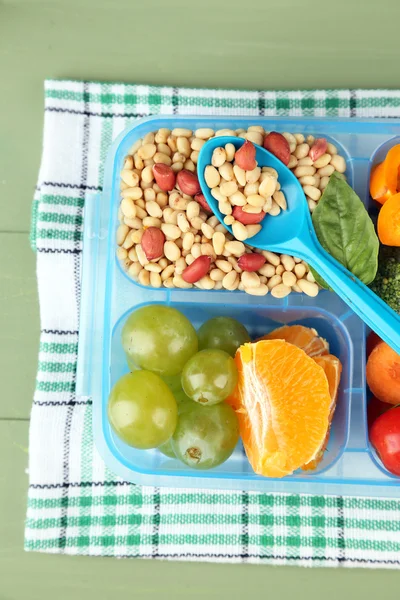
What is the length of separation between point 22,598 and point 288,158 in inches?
30.3

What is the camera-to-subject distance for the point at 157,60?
38.9 inches

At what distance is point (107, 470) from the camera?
3.04 ft

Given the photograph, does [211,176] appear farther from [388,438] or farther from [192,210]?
[388,438]

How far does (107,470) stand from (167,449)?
0.54ft

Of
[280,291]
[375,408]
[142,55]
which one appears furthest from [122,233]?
[375,408]

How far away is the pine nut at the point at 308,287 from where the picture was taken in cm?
83

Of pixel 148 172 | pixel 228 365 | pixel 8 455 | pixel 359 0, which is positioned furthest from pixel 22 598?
pixel 359 0

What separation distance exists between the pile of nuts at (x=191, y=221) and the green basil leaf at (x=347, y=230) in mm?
37

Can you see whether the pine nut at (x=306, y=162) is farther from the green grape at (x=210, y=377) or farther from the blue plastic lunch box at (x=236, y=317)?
the green grape at (x=210, y=377)

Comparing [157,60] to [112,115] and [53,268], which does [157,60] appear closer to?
[112,115]

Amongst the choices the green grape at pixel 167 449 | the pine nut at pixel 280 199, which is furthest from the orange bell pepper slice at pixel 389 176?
the green grape at pixel 167 449

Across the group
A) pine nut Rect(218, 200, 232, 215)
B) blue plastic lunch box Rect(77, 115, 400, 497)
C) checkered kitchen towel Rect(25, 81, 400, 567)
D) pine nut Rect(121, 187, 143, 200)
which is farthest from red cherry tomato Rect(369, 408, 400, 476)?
pine nut Rect(121, 187, 143, 200)

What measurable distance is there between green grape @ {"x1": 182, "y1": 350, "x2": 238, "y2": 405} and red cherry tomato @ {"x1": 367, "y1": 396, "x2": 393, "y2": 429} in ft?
0.80

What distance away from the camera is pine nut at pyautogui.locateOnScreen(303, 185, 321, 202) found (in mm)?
835
